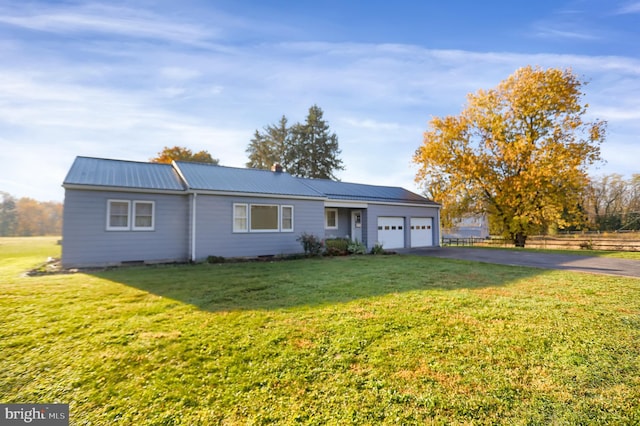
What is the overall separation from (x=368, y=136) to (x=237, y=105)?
7.22 m

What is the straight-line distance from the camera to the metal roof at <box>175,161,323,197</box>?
12.2 meters

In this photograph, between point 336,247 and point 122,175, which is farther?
point 336,247

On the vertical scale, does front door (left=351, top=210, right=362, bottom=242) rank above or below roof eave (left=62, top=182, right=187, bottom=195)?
below

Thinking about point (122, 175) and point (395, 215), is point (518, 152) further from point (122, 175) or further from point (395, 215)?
point (122, 175)

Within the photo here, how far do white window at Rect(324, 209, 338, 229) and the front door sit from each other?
1026 millimetres

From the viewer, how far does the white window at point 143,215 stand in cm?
1105

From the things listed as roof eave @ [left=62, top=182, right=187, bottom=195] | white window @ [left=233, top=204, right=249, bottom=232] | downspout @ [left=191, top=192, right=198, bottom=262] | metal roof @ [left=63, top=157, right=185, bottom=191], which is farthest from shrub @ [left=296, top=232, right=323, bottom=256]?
metal roof @ [left=63, top=157, right=185, bottom=191]

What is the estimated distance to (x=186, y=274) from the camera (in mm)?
8844

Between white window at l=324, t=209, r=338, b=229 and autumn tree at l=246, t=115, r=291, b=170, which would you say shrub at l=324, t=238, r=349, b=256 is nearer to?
white window at l=324, t=209, r=338, b=229

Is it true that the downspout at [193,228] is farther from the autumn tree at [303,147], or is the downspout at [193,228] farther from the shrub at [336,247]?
the autumn tree at [303,147]

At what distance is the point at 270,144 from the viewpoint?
128 feet

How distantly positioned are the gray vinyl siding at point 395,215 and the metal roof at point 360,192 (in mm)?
437

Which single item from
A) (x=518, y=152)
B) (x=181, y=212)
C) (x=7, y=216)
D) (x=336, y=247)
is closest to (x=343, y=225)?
(x=336, y=247)
